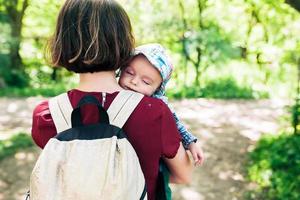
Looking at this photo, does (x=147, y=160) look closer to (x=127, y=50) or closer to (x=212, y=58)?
(x=127, y=50)

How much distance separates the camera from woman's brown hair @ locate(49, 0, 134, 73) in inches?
61.1

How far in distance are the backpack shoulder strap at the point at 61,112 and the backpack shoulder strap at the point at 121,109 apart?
0.45 ft

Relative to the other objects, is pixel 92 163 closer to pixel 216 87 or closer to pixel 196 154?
pixel 196 154

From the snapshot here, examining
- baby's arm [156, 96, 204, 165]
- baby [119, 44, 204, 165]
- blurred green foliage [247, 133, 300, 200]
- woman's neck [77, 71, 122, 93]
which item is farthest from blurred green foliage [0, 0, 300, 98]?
woman's neck [77, 71, 122, 93]

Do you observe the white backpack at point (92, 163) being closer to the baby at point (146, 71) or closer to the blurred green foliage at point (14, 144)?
the baby at point (146, 71)

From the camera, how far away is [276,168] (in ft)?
18.6

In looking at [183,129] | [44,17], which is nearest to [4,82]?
[44,17]

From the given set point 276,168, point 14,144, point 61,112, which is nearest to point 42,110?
point 61,112

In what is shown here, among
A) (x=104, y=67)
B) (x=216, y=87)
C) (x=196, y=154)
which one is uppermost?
(x=104, y=67)

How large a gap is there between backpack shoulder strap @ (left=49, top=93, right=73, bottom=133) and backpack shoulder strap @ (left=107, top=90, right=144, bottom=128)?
137 mm

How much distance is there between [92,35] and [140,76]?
0.30 m

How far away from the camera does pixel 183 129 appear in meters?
1.90

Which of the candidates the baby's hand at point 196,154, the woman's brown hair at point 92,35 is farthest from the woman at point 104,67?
the baby's hand at point 196,154

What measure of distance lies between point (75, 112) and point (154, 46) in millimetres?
470
